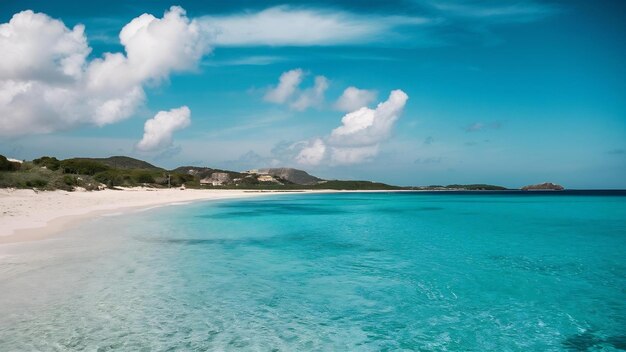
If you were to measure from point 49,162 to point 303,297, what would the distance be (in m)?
90.5

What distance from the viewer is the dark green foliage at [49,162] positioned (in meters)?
78.3

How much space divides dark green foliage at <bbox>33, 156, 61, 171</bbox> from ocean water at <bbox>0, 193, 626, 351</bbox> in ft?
244

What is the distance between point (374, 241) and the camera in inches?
751

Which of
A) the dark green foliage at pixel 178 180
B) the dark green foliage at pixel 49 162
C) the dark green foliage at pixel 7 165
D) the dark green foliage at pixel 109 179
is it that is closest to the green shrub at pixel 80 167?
the dark green foliage at pixel 49 162

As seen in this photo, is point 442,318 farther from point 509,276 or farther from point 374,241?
point 374,241

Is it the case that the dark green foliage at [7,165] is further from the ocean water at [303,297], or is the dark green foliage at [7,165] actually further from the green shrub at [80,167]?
the ocean water at [303,297]

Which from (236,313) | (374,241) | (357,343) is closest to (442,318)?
(357,343)

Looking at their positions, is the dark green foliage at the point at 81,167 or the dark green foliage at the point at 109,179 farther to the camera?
the dark green foliage at the point at 81,167

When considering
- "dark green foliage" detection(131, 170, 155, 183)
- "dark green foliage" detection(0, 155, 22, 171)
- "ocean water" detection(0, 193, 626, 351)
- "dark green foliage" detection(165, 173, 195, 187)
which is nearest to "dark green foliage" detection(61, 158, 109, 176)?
"dark green foliage" detection(131, 170, 155, 183)

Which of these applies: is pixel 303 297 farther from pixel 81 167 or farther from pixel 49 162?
pixel 81 167

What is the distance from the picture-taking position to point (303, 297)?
356 inches

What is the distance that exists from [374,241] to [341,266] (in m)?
6.73

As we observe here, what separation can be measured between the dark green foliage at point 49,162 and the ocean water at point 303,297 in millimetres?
74281

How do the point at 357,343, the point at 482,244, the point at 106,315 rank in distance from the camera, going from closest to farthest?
the point at 357,343, the point at 106,315, the point at 482,244
